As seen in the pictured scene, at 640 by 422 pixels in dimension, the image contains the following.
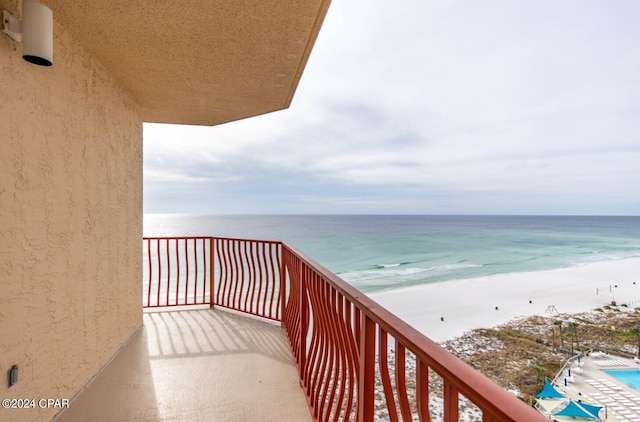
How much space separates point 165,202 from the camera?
1176 inches

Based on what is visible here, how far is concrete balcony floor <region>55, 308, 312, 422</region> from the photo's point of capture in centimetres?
196

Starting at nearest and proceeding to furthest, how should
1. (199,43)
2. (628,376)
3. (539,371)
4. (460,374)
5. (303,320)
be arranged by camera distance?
1. (460,374)
2. (199,43)
3. (303,320)
4. (539,371)
5. (628,376)

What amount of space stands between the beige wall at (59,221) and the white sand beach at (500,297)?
935 centimetres

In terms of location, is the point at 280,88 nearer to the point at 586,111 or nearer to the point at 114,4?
the point at 114,4

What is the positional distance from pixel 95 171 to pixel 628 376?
12633 mm

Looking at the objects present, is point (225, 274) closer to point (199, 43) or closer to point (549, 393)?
point (199, 43)

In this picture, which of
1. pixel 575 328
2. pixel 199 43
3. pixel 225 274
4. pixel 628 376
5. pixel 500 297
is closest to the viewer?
pixel 199 43

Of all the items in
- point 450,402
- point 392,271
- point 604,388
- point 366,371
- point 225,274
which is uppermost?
point 450,402

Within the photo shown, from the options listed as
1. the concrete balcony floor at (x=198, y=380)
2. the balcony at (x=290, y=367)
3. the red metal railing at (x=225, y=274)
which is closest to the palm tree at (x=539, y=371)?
the balcony at (x=290, y=367)

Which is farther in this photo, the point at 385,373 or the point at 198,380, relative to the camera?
the point at 198,380

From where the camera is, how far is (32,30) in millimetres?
1490

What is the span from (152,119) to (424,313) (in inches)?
445

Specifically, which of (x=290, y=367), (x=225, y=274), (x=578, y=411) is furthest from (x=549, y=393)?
(x=225, y=274)

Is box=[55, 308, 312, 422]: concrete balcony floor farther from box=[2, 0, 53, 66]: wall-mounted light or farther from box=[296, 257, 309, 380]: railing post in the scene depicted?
box=[2, 0, 53, 66]: wall-mounted light
